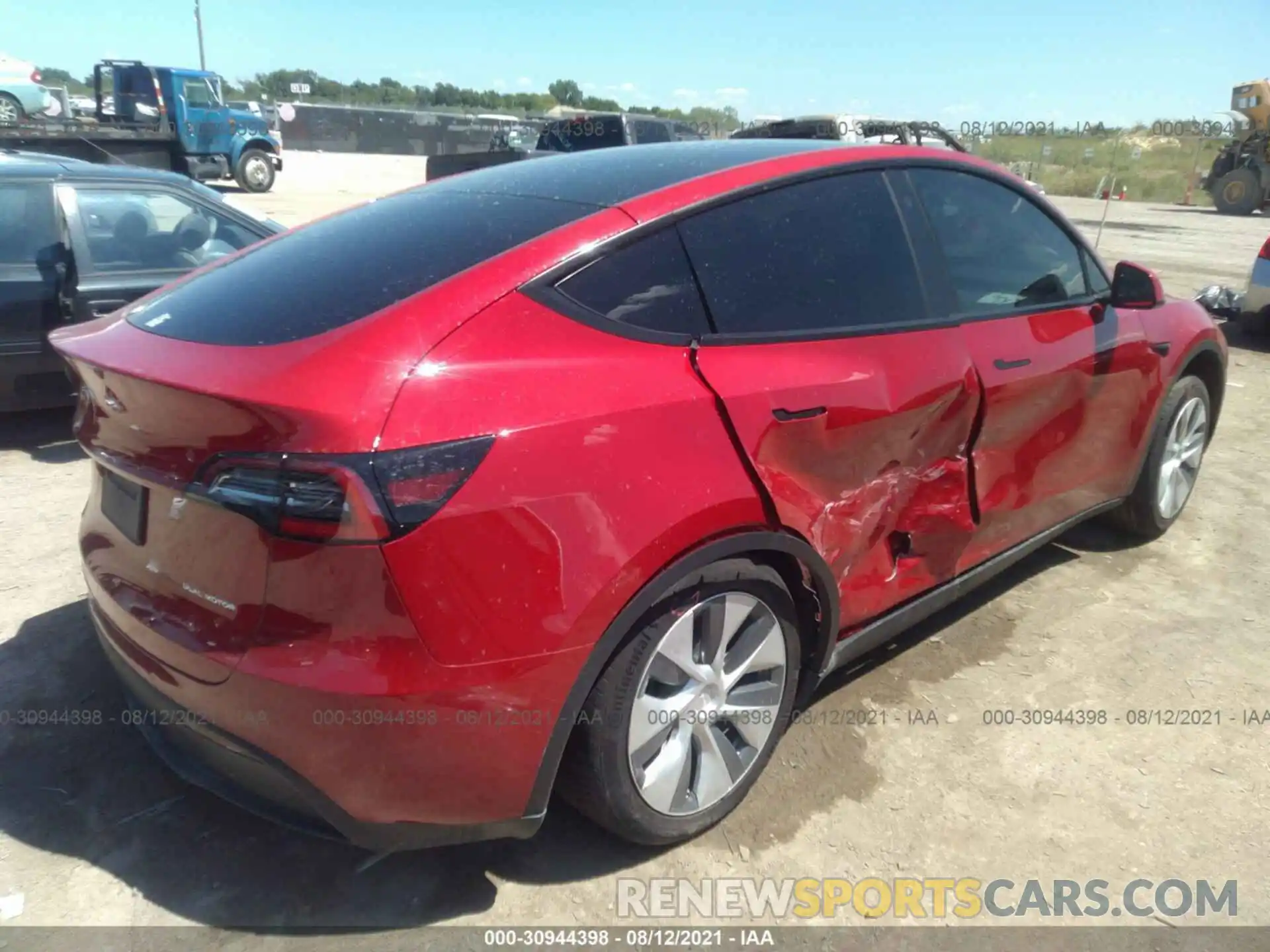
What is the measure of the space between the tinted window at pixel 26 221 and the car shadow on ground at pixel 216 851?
336 cm

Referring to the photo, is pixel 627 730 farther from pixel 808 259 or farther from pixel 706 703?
pixel 808 259

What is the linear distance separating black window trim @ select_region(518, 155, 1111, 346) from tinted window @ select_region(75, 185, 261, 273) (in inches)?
150

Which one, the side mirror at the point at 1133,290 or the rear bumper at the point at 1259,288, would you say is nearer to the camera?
the side mirror at the point at 1133,290

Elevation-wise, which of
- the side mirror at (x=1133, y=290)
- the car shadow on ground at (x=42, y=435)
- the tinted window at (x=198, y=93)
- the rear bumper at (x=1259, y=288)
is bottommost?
the car shadow on ground at (x=42, y=435)

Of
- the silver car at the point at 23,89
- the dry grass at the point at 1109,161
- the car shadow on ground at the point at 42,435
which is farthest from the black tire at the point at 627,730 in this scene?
the silver car at the point at 23,89

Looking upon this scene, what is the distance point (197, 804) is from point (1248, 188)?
30.4 m

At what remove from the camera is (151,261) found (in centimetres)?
566

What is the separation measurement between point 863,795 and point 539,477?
1.50 m

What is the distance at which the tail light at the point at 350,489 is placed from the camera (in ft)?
6.03

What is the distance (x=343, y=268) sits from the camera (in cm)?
237

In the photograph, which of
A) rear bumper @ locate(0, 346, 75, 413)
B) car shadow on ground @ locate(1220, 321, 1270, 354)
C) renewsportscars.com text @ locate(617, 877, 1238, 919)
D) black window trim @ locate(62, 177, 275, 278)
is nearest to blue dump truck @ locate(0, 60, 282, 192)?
black window trim @ locate(62, 177, 275, 278)

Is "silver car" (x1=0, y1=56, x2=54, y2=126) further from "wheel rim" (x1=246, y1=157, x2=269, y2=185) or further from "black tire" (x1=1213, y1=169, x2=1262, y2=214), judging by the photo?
"black tire" (x1=1213, y1=169, x2=1262, y2=214)

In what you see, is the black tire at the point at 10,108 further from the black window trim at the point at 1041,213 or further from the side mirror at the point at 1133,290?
the side mirror at the point at 1133,290

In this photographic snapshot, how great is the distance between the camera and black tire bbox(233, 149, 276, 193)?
834 inches
